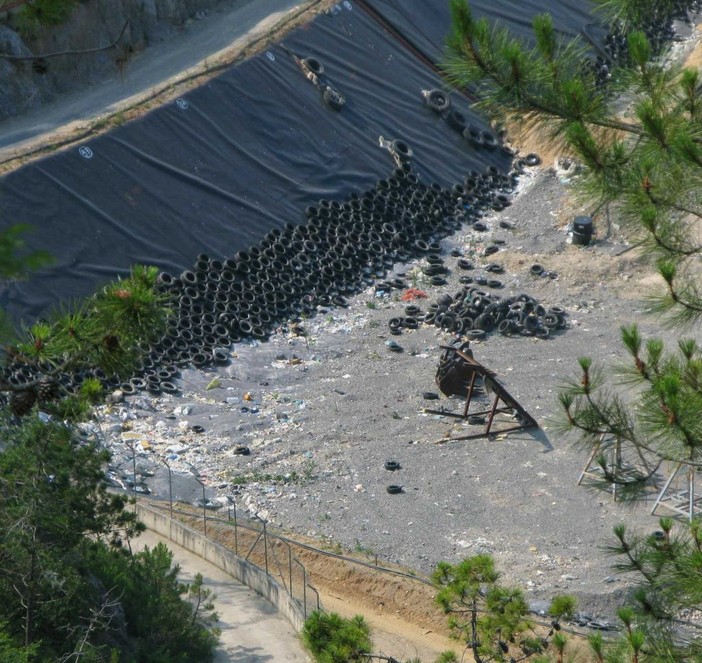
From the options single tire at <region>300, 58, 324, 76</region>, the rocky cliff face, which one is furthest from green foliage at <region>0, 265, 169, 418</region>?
single tire at <region>300, 58, 324, 76</region>

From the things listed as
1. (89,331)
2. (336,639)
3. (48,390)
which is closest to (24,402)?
(48,390)

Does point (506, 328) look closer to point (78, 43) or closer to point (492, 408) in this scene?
point (492, 408)

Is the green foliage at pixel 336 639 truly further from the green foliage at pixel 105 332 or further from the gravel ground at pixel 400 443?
the gravel ground at pixel 400 443

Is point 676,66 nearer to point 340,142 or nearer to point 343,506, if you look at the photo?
point 343,506

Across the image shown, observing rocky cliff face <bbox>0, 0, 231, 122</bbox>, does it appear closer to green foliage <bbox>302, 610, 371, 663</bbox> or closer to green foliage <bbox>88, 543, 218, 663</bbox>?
green foliage <bbox>88, 543, 218, 663</bbox>

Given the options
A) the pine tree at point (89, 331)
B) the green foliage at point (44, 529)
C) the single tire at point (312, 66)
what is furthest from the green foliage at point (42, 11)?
the single tire at point (312, 66)

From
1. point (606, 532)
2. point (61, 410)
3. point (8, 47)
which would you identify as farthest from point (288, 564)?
point (8, 47)
